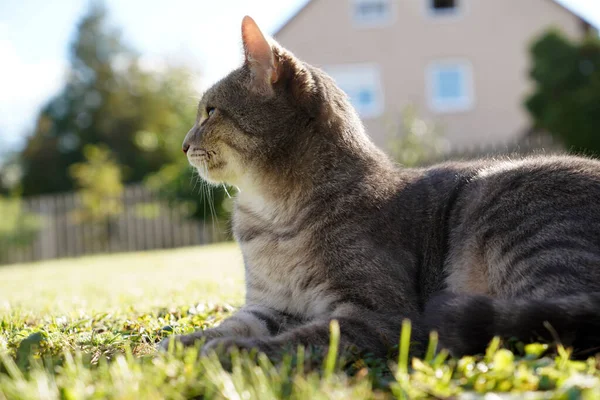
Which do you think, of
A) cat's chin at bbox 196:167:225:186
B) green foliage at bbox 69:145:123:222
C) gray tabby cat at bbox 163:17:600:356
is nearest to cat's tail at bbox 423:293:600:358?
gray tabby cat at bbox 163:17:600:356

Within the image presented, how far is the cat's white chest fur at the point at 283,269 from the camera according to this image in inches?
102

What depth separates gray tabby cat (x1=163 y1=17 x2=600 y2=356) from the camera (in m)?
2.12

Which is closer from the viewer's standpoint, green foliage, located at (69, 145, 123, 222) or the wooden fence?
the wooden fence

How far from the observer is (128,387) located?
4.79 feet

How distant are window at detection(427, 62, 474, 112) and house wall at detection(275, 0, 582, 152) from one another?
182mm

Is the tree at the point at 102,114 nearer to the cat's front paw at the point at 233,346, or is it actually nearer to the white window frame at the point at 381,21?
the white window frame at the point at 381,21

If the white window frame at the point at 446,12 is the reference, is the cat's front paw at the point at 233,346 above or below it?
below

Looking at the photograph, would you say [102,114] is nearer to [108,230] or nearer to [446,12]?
[108,230]

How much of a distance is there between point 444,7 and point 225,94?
17.2 metres

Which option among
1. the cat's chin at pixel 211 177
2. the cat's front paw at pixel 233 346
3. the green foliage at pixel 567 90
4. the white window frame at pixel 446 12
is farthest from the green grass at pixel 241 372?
the white window frame at pixel 446 12

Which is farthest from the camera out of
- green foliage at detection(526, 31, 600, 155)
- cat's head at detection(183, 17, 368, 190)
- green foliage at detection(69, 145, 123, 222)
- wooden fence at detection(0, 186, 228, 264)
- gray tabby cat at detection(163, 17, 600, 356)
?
green foliage at detection(69, 145, 123, 222)

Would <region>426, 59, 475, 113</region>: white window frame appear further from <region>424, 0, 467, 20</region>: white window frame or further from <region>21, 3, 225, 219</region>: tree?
<region>21, 3, 225, 219</region>: tree

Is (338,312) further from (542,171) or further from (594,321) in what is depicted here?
(542,171)

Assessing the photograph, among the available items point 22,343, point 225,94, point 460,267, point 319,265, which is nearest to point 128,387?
point 22,343
